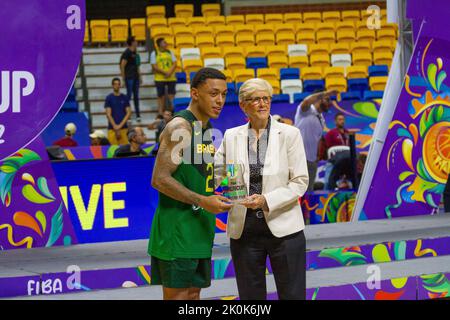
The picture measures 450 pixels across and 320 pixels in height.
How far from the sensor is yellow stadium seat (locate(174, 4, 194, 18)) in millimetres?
22603

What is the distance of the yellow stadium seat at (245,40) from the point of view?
67.7 feet

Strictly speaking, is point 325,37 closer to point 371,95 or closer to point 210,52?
point 210,52

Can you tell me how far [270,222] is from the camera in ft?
16.8

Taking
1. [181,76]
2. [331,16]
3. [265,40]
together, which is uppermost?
[331,16]

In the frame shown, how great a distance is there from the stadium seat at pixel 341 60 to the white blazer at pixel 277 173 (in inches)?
591

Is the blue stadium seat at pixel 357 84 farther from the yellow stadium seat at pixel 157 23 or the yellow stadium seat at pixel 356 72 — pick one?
the yellow stadium seat at pixel 157 23

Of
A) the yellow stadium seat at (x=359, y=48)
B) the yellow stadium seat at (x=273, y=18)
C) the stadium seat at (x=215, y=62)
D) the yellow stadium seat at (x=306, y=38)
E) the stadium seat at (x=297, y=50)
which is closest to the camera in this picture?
the stadium seat at (x=215, y=62)

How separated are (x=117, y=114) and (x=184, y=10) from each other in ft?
22.5

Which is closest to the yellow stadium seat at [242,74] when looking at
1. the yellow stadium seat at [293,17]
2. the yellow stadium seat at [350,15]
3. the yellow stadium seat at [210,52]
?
the yellow stadium seat at [210,52]

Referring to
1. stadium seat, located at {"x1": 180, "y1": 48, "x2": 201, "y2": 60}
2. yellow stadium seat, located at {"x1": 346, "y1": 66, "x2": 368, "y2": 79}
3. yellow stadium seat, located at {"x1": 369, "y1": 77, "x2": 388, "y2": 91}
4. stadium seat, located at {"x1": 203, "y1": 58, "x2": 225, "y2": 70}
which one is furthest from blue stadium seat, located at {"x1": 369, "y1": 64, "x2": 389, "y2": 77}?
stadium seat, located at {"x1": 180, "y1": 48, "x2": 201, "y2": 60}

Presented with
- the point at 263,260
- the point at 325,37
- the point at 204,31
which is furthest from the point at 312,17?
the point at 263,260

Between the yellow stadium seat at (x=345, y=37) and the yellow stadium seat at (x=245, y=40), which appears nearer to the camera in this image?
the yellow stadium seat at (x=245, y=40)

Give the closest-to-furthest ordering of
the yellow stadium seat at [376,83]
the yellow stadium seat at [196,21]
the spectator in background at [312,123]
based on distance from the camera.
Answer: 1. the spectator in background at [312,123]
2. the yellow stadium seat at [376,83]
3. the yellow stadium seat at [196,21]

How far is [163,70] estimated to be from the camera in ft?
57.6
